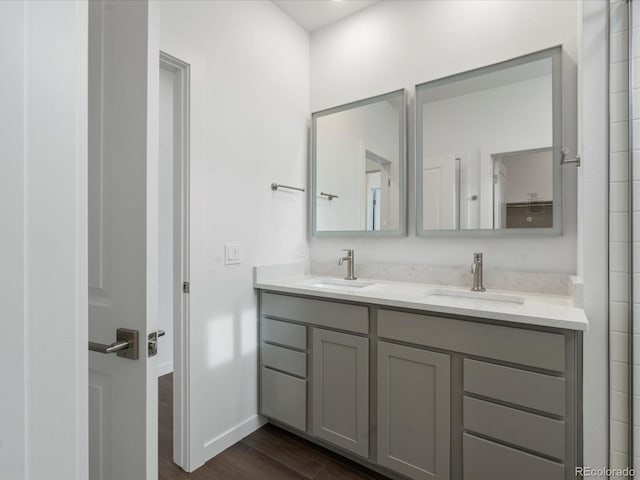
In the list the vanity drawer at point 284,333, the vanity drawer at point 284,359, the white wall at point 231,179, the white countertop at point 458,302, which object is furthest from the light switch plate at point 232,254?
the vanity drawer at point 284,359

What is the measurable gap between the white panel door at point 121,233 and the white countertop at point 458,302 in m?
1.06

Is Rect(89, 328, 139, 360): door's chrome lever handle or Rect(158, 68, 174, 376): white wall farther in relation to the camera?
Rect(158, 68, 174, 376): white wall

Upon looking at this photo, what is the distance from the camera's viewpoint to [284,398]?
2.02 metres

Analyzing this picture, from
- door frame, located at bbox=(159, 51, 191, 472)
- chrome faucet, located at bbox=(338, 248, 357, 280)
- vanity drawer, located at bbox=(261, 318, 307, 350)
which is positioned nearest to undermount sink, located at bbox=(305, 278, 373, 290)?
chrome faucet, located at bbox=(338, 248, 357, 280)

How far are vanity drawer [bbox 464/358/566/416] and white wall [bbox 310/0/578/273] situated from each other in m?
0.69

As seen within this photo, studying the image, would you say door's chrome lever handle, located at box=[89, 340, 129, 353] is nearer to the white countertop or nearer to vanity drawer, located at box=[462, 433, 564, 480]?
the white countertop

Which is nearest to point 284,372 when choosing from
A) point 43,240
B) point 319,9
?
point 43,240

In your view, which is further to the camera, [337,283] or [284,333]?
[337,283]

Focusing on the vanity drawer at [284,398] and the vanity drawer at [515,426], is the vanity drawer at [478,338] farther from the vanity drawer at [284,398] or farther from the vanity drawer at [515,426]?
the vanity drawer at [284,398]

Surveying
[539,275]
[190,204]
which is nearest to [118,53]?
[190,204]

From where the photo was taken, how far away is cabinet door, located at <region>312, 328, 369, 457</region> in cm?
172

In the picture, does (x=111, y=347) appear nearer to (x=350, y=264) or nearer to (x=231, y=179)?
(x=231, y=179)

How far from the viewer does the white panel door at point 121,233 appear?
0.86 metres

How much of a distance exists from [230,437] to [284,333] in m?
0.66
